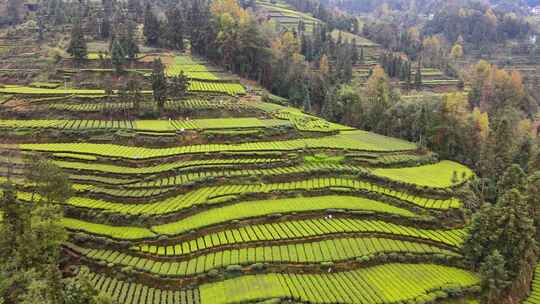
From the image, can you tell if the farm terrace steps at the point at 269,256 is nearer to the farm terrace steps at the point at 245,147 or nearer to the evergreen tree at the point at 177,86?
the farm terrace steps at the point at 245,147

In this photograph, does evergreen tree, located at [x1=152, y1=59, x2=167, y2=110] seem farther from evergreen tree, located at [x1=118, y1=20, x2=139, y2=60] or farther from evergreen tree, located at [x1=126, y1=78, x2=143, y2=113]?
evergreen tree, located at [x1=118, y1=20, x2=139, y2=60]

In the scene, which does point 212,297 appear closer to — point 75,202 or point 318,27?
point 75,202

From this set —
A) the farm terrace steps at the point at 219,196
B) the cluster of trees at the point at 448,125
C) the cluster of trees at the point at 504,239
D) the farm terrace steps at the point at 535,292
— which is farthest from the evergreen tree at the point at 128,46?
the farm terrace steps at the point at 535,292

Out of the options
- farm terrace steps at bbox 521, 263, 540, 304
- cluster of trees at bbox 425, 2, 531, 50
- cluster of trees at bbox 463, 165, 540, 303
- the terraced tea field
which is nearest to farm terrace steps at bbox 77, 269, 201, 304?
the terraced tea field

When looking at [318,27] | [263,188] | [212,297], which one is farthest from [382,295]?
[318,27]

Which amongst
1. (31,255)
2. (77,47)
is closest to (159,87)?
(77,47)
